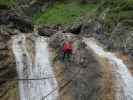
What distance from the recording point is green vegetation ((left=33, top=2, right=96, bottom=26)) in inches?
1813

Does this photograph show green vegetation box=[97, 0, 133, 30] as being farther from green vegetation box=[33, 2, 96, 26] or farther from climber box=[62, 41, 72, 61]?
green vegetation box=[33, 2, 96, 26]

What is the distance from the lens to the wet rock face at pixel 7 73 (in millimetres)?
21469

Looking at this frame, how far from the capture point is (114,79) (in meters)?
23.3

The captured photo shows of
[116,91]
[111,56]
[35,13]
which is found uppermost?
[35,13]

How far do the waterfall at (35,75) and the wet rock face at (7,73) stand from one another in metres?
0.37

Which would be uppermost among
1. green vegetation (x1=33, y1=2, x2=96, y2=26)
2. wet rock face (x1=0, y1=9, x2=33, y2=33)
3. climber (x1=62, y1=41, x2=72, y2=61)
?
green vegetation (x1=33, y1=2, x2=96, y2=26)

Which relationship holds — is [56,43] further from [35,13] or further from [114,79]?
[35,13]

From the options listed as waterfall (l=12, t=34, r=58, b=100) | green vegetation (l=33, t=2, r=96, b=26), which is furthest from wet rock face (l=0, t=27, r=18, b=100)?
green vegetation (l=33, t=2, r=96, b=26)

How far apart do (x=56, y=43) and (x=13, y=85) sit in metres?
6.14

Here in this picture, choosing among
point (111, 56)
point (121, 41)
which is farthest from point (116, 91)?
point (121, 41)

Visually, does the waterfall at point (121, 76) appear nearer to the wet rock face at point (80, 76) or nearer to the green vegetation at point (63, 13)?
the wet rock face at point (80, 76)

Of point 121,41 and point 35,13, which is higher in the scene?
point 35,13

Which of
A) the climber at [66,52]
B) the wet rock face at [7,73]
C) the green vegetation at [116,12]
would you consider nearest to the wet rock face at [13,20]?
the green vegetation at [116,12]

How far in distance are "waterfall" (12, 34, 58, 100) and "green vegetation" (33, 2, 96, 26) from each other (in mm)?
18855
